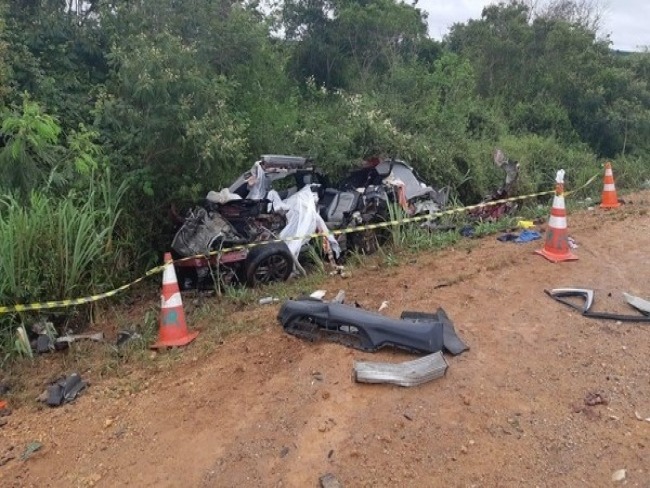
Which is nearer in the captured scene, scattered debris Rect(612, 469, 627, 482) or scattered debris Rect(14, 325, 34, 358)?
scattered debris Rect(612, 469, 627, 482)

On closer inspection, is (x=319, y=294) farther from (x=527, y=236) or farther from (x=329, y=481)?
(x=527, y=236)

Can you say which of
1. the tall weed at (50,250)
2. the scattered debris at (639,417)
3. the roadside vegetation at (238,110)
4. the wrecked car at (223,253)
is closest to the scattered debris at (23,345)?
the roadside vegetation at (238,110)

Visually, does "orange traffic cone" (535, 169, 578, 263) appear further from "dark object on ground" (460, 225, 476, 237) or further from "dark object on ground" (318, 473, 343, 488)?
"dark object on ground" (318, 473, 343, 488)

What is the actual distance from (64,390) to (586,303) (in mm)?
3975

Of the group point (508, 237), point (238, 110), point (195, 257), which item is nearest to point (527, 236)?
point (508, 237)

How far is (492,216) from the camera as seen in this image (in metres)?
8.73

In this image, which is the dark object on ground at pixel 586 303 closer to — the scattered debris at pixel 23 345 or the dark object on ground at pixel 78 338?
the dark object on ground at pixel 78 338

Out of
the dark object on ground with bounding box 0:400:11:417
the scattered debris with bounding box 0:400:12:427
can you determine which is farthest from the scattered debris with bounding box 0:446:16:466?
the dark object on ground with bounding box 0:400:11:417

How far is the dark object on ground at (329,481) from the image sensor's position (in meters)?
2.78

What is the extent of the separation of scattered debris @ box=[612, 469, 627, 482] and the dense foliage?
4300 millimetres

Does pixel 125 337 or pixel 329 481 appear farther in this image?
pixel 125 337

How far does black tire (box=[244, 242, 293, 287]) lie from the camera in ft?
20.1

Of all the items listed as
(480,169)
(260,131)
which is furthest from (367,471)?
(480,169)

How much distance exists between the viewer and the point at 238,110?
8.60 m
